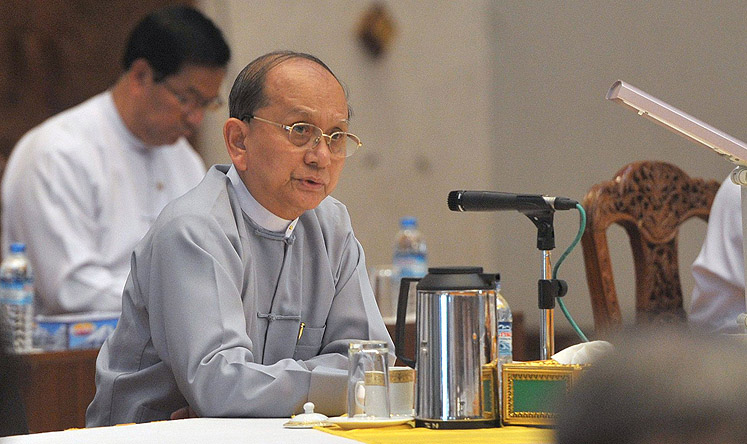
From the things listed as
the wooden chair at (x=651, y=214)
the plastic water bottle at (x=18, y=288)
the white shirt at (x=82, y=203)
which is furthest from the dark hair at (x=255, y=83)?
the white shirt at (x=82, y=203)

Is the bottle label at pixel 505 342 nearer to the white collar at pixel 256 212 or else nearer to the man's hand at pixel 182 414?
the white collar at pixel 256 212

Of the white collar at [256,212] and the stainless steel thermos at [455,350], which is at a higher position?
the white collar at [256,212]

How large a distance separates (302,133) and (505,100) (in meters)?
4.10

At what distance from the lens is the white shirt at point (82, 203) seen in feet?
12.9

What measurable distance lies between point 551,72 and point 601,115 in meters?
0.44

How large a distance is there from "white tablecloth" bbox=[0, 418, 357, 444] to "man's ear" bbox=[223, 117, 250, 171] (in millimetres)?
606

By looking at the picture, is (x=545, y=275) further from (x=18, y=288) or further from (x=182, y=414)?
(x=18, y=288)

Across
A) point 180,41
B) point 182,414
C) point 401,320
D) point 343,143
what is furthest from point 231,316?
point 180,41

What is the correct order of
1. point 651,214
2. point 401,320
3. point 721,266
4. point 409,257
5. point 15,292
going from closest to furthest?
1. point 401,320
2. point 651,214
3. point 721,266
4. point 15,292
5. point 409,257

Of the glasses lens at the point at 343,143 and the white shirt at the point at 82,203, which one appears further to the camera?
the white shirt at the point at 82,203

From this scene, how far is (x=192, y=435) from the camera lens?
5.22 feet

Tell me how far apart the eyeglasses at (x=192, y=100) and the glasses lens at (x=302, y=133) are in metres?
1.87

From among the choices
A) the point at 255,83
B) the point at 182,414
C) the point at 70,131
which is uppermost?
the point at 70,131

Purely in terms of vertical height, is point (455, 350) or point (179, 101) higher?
point (179, 101)
